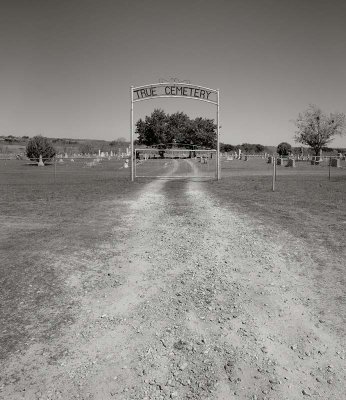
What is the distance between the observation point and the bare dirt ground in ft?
8.78

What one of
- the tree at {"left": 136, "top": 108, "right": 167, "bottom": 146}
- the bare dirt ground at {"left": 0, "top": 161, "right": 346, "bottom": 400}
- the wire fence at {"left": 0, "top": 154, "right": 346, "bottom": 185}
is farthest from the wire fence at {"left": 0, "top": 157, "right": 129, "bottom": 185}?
the tree at {"left": 136, "top": 108, "right": 167, "bottom": 146}

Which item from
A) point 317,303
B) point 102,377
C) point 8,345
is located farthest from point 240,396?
point 8,345

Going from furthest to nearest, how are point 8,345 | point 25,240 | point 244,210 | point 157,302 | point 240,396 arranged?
point 244,210
point 25,240
point 157,302
point 8,345
point 240,396

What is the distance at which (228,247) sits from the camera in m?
5.90

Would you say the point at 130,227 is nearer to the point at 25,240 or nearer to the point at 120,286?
the point at 25,240

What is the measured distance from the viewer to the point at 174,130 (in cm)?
8688

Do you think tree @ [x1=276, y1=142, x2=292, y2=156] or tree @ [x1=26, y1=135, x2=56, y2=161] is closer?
tree @ [x1=26, y1=135, x2=56, y2=161]

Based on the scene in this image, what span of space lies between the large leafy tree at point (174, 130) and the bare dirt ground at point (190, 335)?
3145 inches

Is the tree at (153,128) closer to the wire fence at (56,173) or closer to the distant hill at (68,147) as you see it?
the distant hill at (68,147)

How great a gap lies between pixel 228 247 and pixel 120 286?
2.31m

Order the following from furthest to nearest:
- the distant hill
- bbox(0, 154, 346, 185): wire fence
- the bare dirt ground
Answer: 1. the distant hill
2. bbox(0, 154, 346, 185): wire fence
3. the bare dirt ground

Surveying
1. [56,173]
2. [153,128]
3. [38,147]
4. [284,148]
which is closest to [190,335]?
[56,173]

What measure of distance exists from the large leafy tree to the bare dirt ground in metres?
79.9

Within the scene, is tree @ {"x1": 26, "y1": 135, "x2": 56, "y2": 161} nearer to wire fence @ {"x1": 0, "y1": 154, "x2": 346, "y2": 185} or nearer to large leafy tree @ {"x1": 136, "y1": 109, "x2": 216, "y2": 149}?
wire fence @ {"x1": 0, "y1": 154, "x2": 346, "y2": 185}
